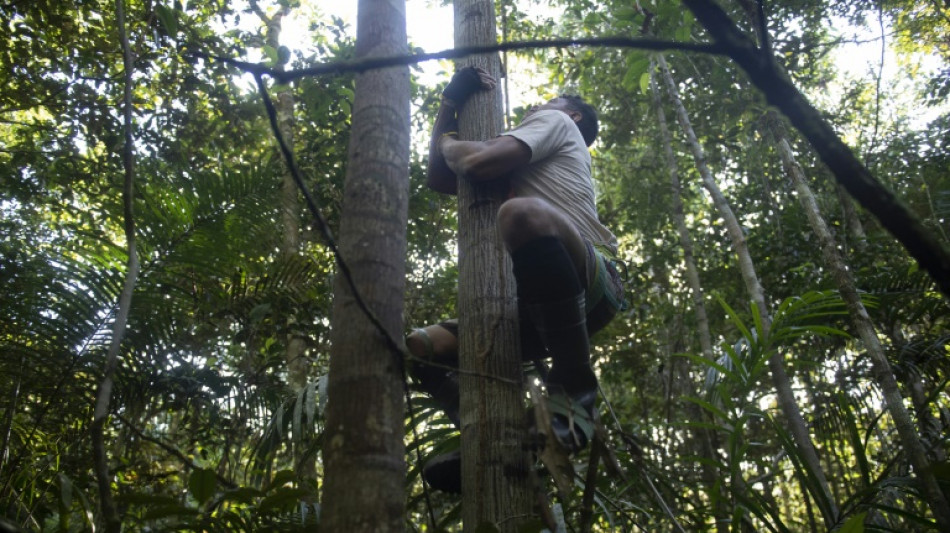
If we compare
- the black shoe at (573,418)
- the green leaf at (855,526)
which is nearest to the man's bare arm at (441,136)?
the black shoe at (573,418)

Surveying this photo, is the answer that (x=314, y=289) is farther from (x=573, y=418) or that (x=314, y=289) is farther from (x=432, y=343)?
(x=573, y=418)

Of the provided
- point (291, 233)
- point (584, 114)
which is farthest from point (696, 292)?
point (291, 233)

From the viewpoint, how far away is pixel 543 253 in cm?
192

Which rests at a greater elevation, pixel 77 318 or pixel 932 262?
pixel 77 318

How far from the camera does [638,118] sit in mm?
7852

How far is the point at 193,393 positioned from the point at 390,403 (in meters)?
2.79

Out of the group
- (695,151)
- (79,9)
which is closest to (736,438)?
(695,151)

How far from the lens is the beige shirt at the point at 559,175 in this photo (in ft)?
7.91

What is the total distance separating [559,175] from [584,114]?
59cm

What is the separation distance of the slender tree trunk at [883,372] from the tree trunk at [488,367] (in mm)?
1170

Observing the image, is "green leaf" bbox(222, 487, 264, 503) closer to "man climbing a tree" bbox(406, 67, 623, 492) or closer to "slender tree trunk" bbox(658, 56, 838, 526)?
"man climbing a tree" bbox(406, 67, 623, 492)

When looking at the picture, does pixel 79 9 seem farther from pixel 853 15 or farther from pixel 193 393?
pixel 853 15

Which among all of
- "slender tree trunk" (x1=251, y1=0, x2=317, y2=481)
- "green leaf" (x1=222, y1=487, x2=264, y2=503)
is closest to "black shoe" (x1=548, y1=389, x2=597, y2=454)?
"green leaf" (x1=222, y1=487, x2=264, y2=503)

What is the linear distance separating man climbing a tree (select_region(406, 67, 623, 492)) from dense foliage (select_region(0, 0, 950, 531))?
20 centimetres
